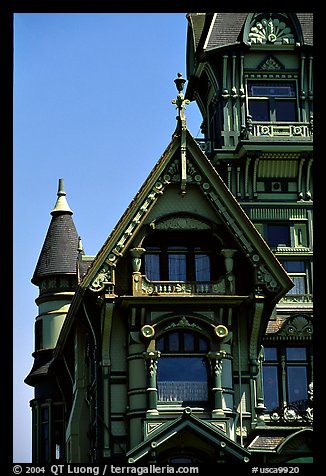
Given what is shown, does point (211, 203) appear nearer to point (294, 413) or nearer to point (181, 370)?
point (181, 370)

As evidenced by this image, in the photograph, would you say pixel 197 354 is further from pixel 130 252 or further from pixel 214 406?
pixel 130 252

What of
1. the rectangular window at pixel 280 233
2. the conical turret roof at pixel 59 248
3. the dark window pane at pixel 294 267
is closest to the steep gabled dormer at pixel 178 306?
the dark window pane at pixel 294 267

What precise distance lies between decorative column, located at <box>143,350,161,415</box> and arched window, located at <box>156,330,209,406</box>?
0.23 metres

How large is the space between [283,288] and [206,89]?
12.3m

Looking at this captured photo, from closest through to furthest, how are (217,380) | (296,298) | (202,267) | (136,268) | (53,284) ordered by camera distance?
(217,380), (136,268), (202,267), (296,298), (53,284)

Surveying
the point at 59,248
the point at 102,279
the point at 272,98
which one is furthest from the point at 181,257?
the point at 59,248

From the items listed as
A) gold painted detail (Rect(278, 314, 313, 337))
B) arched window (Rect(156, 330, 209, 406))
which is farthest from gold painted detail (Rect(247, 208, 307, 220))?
arched window (Rect(156, 330, 209, 406))

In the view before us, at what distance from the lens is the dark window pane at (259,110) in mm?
38938

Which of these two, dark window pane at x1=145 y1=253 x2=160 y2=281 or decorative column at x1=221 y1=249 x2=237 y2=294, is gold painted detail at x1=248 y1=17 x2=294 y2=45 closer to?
decorative column at x1=221 y1=249 x2=237 y2=294

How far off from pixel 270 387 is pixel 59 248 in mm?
11213

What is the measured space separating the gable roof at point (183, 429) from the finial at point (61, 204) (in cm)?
1479

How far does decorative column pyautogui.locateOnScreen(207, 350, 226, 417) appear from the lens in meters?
30.6

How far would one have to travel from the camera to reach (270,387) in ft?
113

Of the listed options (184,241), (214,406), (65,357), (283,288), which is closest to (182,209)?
(184,241)
